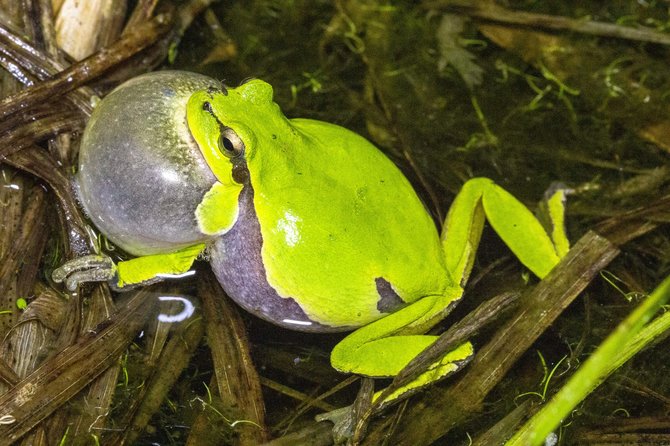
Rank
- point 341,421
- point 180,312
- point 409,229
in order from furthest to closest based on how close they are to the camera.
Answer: point 180,312, point 341,421, point 409,229

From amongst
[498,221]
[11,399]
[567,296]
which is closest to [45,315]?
[11,399]

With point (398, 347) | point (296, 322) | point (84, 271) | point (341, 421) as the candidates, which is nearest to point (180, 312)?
point (84, 271)

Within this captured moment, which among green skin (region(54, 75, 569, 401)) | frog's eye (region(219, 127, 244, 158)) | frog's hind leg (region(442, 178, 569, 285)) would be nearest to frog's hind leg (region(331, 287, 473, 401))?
green skin (region(54, 75, 569, 401))

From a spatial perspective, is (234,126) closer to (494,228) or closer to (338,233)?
(338,233)

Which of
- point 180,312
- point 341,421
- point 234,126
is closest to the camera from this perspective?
point 234,126

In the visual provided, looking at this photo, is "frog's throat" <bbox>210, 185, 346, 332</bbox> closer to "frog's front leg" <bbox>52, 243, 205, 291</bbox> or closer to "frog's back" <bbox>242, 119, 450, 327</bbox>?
"frog's back" <bbox>242, 119, 450, 327</bbox>

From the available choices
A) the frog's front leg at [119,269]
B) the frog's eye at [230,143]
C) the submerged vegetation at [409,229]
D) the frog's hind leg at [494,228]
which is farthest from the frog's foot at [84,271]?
the frog's hind leg at [494,228]

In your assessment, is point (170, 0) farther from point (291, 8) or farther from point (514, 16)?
point (514, 16)

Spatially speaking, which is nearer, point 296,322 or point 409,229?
point 409,229
